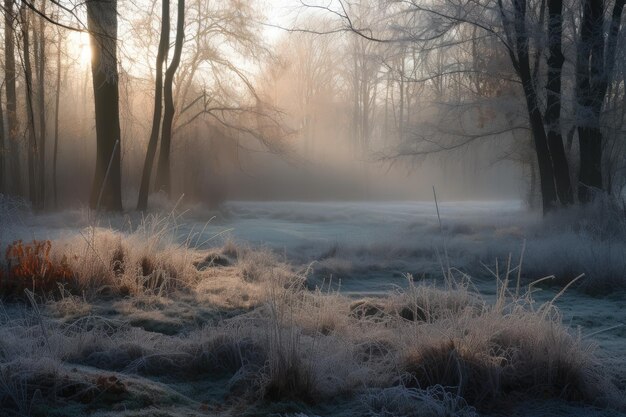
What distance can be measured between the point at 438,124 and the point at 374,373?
14447 mm

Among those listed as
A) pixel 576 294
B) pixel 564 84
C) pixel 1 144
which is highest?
pixel 564 84

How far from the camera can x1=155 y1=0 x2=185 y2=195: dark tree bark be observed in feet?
57.8

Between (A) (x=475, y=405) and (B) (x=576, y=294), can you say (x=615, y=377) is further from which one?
(B) (x=576, y=294)

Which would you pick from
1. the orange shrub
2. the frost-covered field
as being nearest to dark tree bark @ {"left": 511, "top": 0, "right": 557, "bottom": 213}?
the frost-covered field

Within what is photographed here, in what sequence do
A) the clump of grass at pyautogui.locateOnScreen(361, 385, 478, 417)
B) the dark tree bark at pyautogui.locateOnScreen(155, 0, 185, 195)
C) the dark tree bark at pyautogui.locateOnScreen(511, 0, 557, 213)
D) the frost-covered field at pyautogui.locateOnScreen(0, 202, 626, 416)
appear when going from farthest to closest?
the dark tree bark at pyautogui.locateOnScreen(155, 0, 185, 195), the dark tree bark at pyautogui.locateOnScreen(511, 0, 557, 213), the frost-covered field at pyautogui.locateOnScreen(0, 202, 626, 416), the clump of grass at pyautogui.locateOnScreen(361, 385, 478, 417)

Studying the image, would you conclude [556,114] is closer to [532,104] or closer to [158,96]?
[532,104]

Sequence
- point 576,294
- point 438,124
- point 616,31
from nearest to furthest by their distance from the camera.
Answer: point 576,294 < point 616,31 < point 438,124

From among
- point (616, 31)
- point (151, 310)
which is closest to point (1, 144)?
point (151, 310)

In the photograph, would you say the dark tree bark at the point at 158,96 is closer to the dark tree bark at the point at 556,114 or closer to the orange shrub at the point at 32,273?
the dark tree bark at the point at 556,114

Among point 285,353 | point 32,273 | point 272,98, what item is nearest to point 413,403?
point 285,353

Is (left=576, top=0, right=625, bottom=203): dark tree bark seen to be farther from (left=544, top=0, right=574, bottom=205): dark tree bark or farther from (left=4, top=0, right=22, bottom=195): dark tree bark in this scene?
(left=4, top=0, right=22, bottom=195): dark tree bark

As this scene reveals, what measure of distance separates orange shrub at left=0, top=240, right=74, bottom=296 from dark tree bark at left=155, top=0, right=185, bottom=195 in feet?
37.8

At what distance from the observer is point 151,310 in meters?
6.27

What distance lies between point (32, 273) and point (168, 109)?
1283cm
